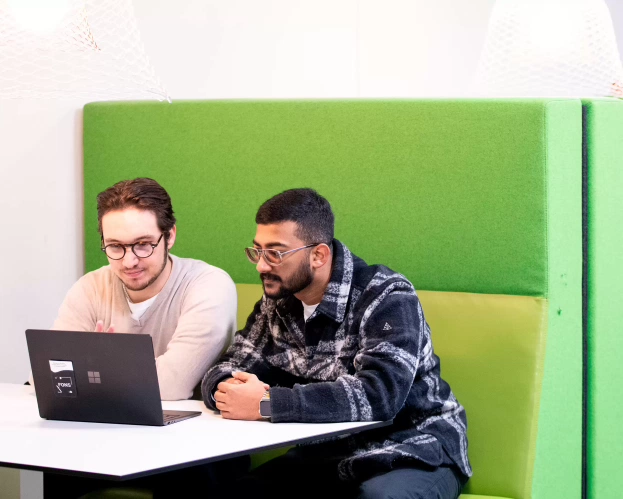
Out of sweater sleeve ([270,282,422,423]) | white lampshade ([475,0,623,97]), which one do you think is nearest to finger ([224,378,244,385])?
sweater sleeve ([270,282,422,423])

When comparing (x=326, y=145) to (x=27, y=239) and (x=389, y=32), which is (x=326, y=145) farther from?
(x=389, y=32)

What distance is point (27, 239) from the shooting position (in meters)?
2.95

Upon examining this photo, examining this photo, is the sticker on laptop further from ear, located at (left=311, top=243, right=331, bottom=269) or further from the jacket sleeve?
ear, located at (left=311, top=243, right=331, bottom=269)

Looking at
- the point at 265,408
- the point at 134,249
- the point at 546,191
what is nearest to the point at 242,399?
the point at 265,408

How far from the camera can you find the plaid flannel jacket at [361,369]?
1864 millimetres

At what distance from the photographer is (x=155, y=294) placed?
2.40 meters

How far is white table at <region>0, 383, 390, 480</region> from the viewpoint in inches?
58.9

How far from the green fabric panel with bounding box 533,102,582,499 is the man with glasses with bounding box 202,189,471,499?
354 mm

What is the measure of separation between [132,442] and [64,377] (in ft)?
0.91

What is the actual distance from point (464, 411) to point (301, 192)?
674 millimetres

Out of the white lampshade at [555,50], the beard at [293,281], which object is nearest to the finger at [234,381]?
the beard at [293,281]

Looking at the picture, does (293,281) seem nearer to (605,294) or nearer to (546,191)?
(546,191)

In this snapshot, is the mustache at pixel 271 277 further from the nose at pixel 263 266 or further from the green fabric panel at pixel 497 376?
the green fabric panel at pixel 497 376

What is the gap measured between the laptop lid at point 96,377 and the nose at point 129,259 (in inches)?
18.1
